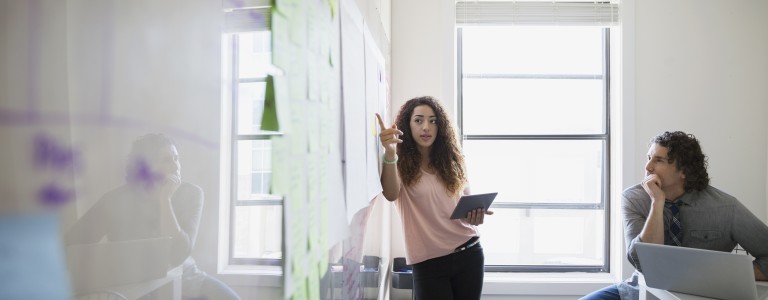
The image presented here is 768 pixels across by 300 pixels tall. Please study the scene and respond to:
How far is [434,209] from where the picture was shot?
2.09 meters

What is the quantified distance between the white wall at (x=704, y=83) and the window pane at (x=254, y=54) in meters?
2.85

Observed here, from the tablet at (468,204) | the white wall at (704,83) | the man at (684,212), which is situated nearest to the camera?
the tablet at (468,204)

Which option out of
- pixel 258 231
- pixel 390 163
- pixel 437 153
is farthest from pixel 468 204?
pixel 258 231

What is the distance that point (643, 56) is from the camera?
3.29 meters

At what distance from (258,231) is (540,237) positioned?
3274 mm

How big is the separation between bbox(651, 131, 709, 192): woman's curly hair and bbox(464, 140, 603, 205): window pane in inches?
49.9

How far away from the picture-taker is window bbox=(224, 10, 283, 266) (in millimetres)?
472

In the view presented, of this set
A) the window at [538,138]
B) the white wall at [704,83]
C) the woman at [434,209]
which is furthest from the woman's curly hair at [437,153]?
the window at [538,138]

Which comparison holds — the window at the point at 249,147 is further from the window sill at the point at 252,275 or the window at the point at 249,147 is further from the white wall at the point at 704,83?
the white wall at the point at 704,83

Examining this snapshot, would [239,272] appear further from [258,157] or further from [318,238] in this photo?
[318,238]

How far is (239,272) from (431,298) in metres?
1.62

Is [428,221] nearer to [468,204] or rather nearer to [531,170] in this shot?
[468,204]

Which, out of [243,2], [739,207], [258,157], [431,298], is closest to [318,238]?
[258,157]

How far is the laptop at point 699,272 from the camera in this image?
1.64m
